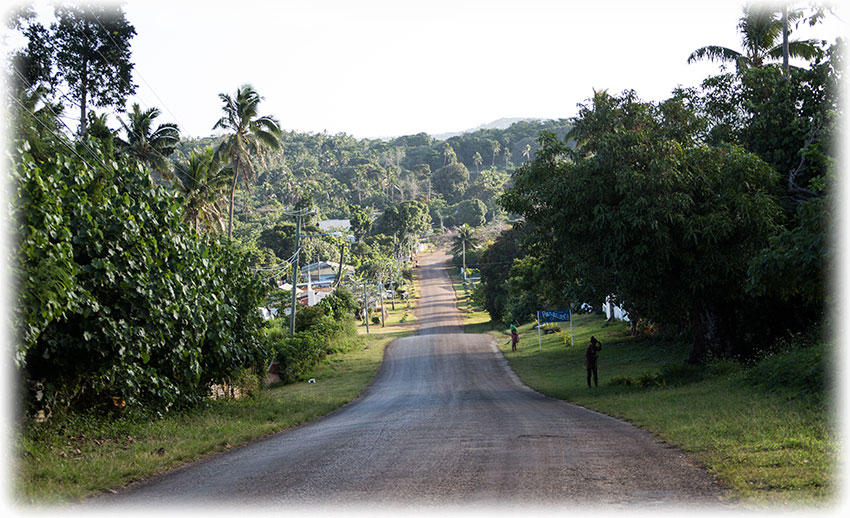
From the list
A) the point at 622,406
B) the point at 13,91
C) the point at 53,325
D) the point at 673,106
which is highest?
the point at 13,91

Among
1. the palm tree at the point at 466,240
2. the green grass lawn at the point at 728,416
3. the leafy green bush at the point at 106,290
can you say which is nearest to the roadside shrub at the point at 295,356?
the green grass lawn at the point at 728,416

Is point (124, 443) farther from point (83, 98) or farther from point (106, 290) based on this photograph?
point (83, 98)

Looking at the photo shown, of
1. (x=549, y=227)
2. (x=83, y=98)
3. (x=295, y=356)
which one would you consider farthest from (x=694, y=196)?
(x=83, y=98)

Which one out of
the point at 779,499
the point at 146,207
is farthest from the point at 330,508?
the point at 146,207

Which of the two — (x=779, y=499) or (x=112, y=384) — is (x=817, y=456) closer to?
(x=779, y=499)

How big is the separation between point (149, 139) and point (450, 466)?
34.5 meters

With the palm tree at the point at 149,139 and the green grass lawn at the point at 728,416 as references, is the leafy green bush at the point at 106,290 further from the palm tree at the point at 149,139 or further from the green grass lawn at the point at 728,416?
the palm tree at the point at 149,139

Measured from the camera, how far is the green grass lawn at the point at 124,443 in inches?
321

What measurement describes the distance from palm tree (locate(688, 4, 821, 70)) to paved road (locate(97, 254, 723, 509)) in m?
22.2

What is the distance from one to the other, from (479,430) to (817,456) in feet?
18.8

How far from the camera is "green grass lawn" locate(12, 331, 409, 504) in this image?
8148 mm

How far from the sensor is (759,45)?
30859mm

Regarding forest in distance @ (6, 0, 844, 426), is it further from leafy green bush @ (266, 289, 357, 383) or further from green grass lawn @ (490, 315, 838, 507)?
green grass lawn @ (490, 315, 838, 507)

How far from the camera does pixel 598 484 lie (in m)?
7.26
